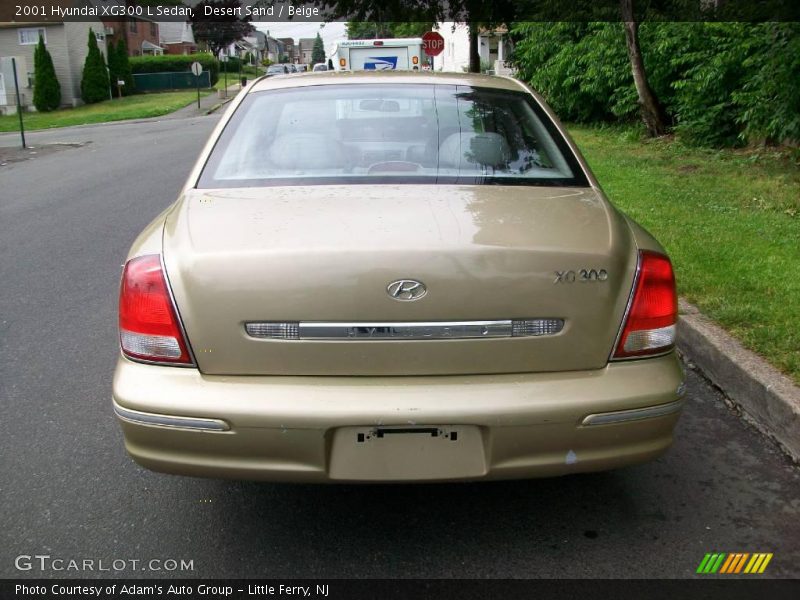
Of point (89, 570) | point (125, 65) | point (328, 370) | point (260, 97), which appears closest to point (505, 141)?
point (260, 97)

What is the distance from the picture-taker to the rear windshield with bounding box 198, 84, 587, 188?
329 cm

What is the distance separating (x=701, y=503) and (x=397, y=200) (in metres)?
1.68

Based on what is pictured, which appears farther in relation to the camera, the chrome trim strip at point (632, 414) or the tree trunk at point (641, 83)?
the tree trunk at point (641, 83)

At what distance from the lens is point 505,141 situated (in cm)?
356

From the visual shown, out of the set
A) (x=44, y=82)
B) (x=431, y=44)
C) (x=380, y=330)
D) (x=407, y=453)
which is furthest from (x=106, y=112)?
(x=407, y=453)

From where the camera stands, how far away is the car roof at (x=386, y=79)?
12.7 ft

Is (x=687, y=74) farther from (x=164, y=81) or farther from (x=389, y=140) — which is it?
(x=164, y=81)

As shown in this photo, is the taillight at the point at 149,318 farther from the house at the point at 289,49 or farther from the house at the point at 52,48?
the house at the point at 289,49

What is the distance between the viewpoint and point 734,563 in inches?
110

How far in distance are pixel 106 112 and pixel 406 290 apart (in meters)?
43.2

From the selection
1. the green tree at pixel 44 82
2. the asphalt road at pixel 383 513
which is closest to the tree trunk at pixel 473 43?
the asphalt road at pixel 383 513

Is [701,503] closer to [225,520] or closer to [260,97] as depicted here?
[225,520]

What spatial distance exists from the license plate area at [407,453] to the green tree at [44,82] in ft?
157

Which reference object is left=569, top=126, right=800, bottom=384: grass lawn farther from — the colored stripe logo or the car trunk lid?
the car trunk lid
